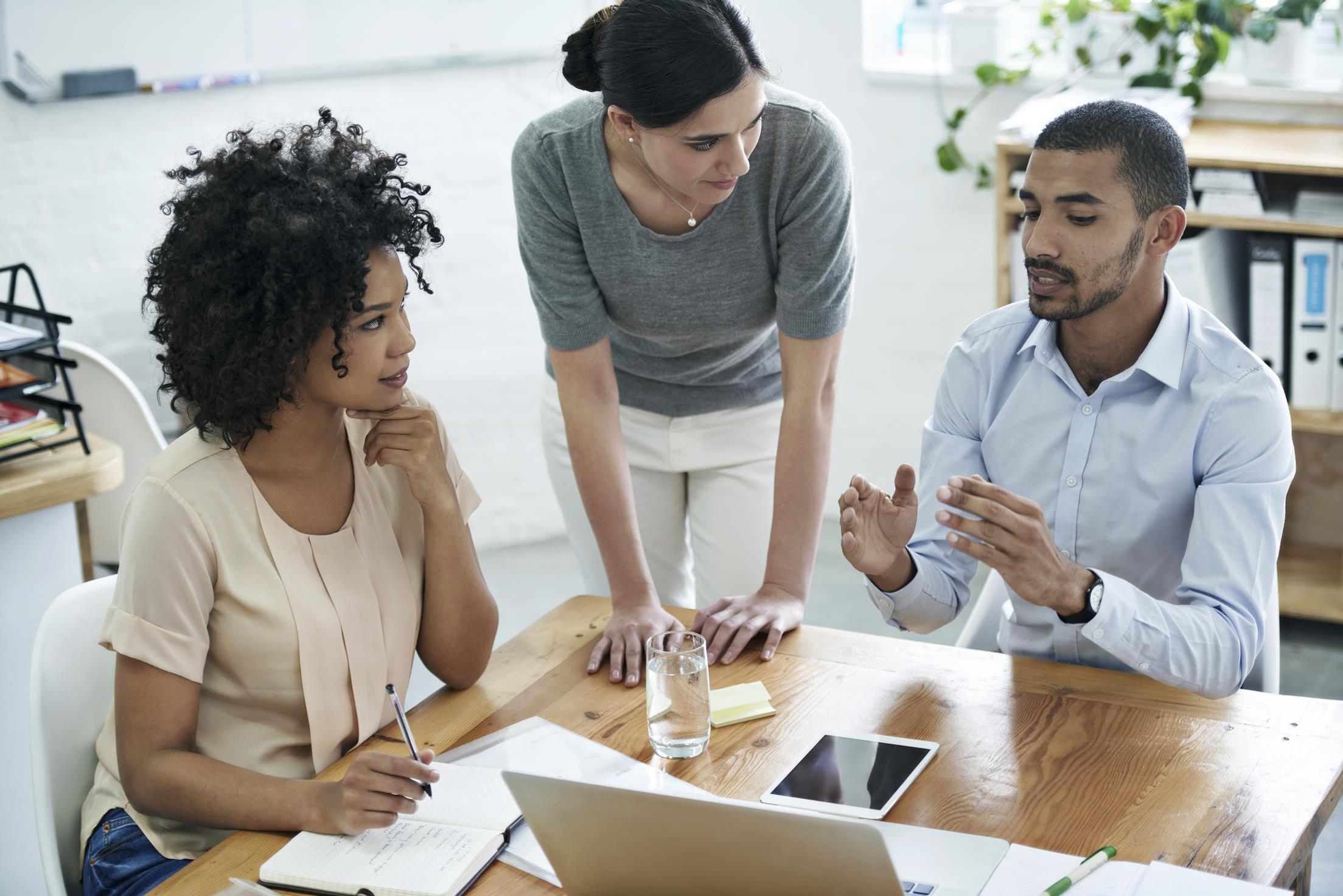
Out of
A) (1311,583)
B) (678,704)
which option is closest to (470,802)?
(678,704)

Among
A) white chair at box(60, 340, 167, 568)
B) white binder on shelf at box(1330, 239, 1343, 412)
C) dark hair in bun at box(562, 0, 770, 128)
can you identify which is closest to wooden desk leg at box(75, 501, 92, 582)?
white chair at box(60, 340, 167, 568)

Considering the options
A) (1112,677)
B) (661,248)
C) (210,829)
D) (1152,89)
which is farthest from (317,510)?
(1152,89)

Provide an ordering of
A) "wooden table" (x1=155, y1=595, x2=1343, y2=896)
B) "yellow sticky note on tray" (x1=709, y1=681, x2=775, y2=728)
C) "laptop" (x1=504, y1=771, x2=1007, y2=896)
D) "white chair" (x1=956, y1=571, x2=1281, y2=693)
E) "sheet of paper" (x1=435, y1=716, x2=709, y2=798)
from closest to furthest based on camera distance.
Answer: "laptop" (x1=504, y1=771, x2=1007, y2=896), "wooden table" (x1=155, y1=595, x2=1343, y2=896), "sheet of paper" (x1=435, y1=716, x2=709, y2=798), "yellow sticky note on tray" (x1=709, y1=681, x2=775, y2=728), "white chair" (x1=956, y1=571, x2=1281, y2=693)

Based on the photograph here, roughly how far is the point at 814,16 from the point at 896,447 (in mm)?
1197

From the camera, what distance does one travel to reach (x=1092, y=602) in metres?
1.43

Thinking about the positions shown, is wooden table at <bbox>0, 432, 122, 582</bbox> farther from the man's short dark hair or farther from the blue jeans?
the man's short dark hair

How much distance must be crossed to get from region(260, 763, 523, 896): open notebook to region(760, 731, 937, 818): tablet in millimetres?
267

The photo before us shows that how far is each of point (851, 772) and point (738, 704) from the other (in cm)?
17

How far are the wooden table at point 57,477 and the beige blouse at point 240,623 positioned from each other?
0.66m

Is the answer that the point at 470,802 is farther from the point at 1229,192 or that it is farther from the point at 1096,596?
the point at 1229,192

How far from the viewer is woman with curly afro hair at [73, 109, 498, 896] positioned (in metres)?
1.36

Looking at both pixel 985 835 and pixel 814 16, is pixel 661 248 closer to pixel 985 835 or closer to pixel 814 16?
pixel 985 835

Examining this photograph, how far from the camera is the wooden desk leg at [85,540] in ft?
9.06

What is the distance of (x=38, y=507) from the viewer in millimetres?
2062
